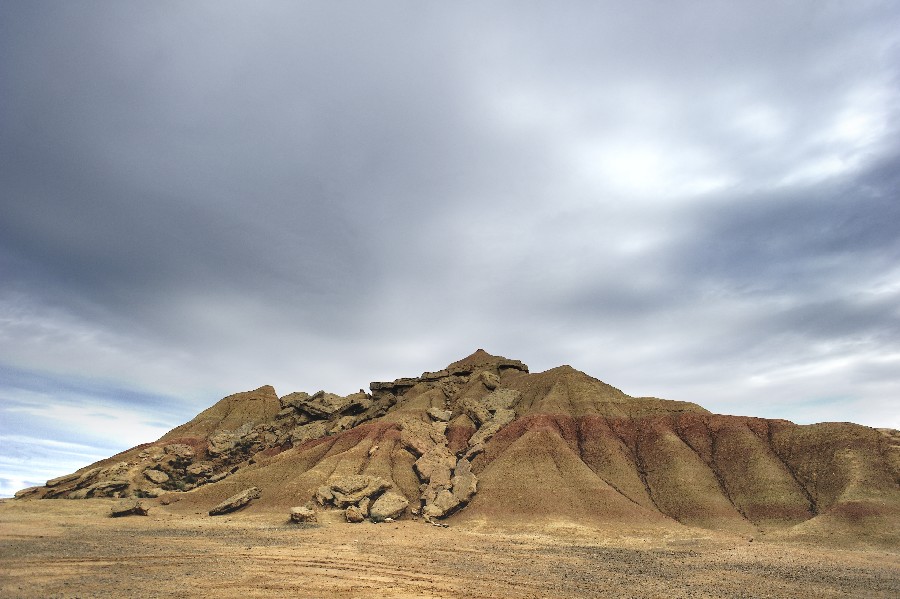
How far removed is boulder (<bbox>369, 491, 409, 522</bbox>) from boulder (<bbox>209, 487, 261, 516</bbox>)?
16887mm

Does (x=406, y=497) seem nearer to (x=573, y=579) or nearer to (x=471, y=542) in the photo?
(x=471, y=542)

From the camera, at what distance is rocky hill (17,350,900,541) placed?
50406 mm

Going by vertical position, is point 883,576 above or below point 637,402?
below

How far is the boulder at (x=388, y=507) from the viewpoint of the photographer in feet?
165

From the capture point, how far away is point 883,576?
95.9 feet

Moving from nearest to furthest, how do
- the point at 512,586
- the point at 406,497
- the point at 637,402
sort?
the point at 512,586 < the point at 406,497 < the point at 637,402

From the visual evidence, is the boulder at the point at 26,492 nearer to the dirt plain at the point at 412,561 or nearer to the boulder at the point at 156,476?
the boulder at the point at 156,476

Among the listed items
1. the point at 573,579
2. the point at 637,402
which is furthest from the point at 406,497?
the point at 637,402

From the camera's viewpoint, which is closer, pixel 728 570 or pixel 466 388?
pixel 728 570

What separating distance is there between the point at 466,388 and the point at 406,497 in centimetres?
3512

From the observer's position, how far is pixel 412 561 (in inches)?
1180

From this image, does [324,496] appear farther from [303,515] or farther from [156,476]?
[156,476]

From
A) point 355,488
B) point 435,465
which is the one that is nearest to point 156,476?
point 355,488

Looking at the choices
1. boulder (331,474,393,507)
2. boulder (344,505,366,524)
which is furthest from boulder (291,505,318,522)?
boulder (331,474,393,507)
